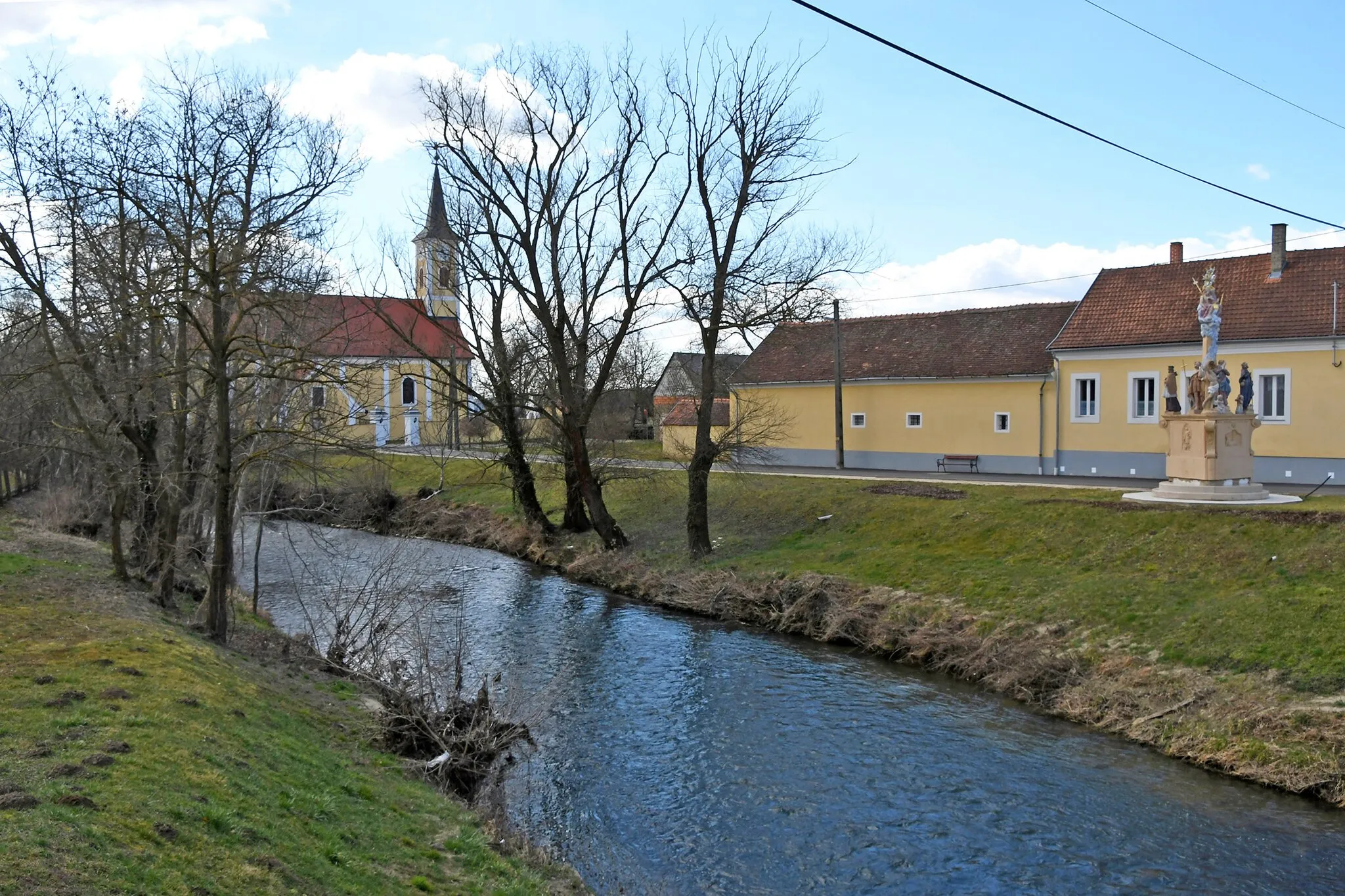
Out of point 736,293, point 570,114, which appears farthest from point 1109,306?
point 570,114

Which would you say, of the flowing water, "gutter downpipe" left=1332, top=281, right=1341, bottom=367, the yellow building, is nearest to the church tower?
the yellow building

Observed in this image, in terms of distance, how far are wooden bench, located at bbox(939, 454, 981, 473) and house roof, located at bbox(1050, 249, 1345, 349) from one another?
469cm

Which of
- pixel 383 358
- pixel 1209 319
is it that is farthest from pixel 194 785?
pixel 1209 319

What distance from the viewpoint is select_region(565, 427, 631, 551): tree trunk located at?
2727 centimetres

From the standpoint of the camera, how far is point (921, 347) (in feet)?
122

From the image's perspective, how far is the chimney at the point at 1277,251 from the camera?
29.2 metres

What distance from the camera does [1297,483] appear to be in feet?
89.2

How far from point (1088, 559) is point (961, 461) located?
1554 cm

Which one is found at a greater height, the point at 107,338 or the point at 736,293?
the point at 736,293

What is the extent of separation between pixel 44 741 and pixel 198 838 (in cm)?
205

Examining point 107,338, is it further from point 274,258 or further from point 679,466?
point 679,466

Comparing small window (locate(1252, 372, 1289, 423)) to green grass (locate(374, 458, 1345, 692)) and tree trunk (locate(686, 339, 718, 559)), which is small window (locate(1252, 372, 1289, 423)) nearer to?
green grass (locate(374, 458, 1345, 692))

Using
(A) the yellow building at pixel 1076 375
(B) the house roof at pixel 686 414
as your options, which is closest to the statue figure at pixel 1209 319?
(A) the yellow building at pixel 1076 375

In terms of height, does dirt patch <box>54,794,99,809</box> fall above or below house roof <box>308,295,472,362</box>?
below
